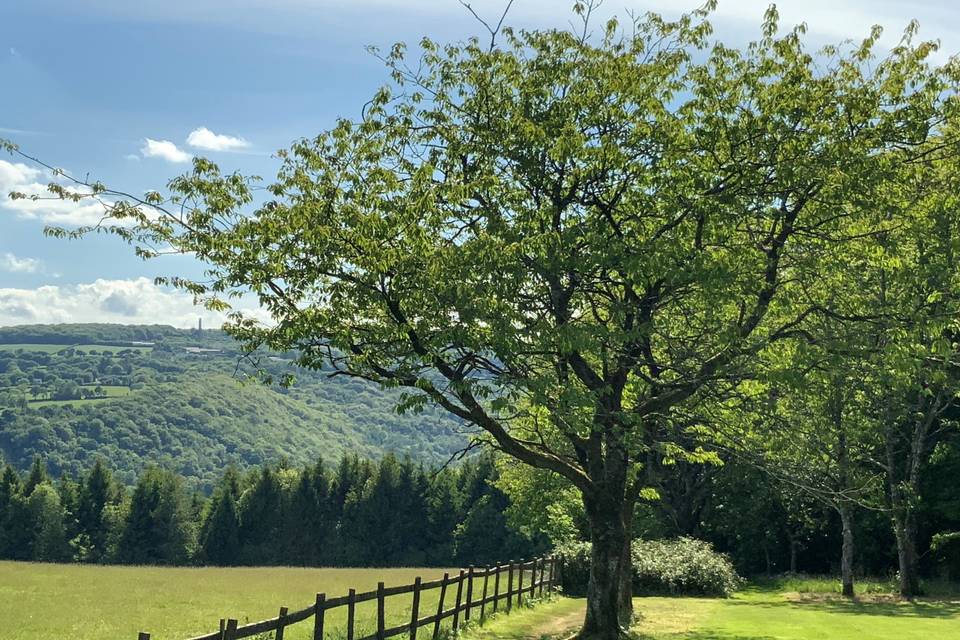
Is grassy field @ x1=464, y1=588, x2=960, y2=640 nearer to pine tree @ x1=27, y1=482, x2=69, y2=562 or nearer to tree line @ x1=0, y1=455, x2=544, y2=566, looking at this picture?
tree line @ x1=0, y1=455, x2=544, y2=566

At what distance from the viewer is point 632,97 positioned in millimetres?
18016

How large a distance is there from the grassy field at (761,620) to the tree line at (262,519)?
69.7m

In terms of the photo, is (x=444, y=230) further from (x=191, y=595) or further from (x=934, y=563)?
(x=934, y=563)

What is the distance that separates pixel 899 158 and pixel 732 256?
13.6 ft

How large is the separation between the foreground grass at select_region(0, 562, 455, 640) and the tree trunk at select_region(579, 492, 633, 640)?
544 centimetres

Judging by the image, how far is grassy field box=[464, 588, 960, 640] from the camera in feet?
75.4

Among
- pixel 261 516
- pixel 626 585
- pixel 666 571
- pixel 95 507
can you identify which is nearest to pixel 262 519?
pixel 261 516

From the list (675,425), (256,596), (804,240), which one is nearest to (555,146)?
(804,240)

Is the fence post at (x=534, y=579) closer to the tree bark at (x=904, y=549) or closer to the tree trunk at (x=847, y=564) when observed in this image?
the tree trunk at (x=847, y=564)

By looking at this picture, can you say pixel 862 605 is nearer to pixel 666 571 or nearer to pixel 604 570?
pixel 666 571

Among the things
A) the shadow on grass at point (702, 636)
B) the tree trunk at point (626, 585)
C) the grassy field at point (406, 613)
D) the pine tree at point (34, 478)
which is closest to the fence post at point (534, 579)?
the grassy field at point (406, 613)

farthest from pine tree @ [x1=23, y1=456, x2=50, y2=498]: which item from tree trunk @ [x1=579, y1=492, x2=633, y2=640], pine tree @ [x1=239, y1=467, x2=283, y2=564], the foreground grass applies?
tree trunk @ [x1=579, y1=492, x2=633, y2=640]

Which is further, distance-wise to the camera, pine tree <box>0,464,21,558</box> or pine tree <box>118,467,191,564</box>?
pine tree <box>118,467,191,564</box>

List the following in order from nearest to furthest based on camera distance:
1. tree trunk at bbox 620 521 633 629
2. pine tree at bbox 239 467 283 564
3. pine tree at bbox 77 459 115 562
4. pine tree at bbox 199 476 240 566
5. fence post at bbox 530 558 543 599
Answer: tree trunk at bbox 620 521 633 629 < fence post at bbox 530 558 543 599 < pine tree at bbox 77 459 115 562 < pine tree at bbox 199 476 240 566 < pine tree at bbox 239 467 283 564
